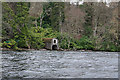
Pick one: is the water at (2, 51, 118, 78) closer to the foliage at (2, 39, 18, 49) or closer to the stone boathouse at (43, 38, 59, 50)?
the foliage at (2, 39, 18, 49)

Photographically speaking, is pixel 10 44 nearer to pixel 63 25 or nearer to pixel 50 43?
pixel 50 43

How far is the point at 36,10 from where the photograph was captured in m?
47.9

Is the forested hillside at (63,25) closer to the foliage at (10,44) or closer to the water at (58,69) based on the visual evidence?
the foliage at (10,44)

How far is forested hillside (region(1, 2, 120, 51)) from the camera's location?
3966cm

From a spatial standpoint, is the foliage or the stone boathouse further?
the stone boathouse

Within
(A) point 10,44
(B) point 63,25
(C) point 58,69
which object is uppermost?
(B) point 63,25

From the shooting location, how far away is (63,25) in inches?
1874

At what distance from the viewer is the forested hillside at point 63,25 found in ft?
130

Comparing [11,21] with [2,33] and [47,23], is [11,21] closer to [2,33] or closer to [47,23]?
[2,33]

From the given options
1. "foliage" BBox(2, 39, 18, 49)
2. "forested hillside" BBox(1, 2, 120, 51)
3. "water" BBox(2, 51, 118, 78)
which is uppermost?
"forested hillside" BBox(1, 2, 120, 51)

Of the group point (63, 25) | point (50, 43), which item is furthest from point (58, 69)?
point (63, 25)

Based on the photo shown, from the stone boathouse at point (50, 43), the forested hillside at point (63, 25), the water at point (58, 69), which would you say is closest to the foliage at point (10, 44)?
the forested hillside at point (63, 25)

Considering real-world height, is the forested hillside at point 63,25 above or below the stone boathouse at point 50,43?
above

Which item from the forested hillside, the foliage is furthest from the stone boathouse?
the foliage
